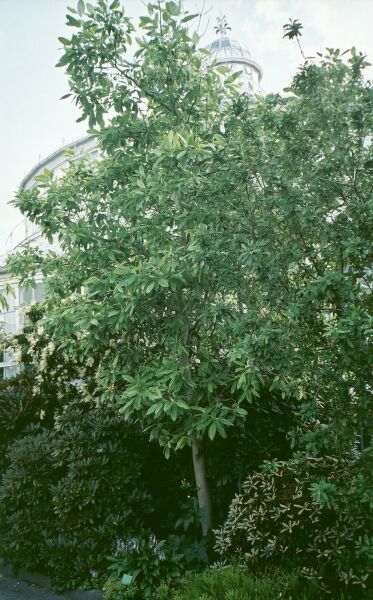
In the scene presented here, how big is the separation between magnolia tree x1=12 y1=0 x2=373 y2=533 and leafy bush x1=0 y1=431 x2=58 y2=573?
4.62 ft

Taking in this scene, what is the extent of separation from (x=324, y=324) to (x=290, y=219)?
1.00 m

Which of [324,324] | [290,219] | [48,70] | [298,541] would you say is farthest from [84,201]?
[298,541]

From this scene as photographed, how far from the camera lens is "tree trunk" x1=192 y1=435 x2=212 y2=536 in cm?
661

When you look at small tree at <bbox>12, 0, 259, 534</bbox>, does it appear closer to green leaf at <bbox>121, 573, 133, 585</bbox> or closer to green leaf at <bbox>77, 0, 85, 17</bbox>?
green leaf at <bbox>77, 0, 85, 17</bbox>

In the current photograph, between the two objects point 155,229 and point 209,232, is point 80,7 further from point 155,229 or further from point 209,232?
point 209,232

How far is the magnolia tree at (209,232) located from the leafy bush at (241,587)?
1.20m

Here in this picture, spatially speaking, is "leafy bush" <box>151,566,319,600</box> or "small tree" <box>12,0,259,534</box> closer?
"leafy bush" <box>151,566,319,600</box>

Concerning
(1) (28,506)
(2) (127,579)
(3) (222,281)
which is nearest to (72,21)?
(3) (222,281)

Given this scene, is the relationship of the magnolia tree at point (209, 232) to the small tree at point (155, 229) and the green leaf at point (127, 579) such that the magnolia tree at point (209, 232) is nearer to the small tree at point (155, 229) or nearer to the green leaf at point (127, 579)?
the small tree at point (155, 229)

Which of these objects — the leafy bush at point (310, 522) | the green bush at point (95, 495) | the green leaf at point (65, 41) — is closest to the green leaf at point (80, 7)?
the green leaf at point (65, 41)

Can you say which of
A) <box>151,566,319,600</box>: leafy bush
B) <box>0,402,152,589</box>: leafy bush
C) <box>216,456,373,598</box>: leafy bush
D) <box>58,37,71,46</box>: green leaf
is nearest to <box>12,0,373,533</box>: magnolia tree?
<box>58,37,71,46</box>: green leaf

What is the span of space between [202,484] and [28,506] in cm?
235

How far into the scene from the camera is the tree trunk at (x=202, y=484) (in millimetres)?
6609

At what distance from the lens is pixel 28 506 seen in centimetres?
727
